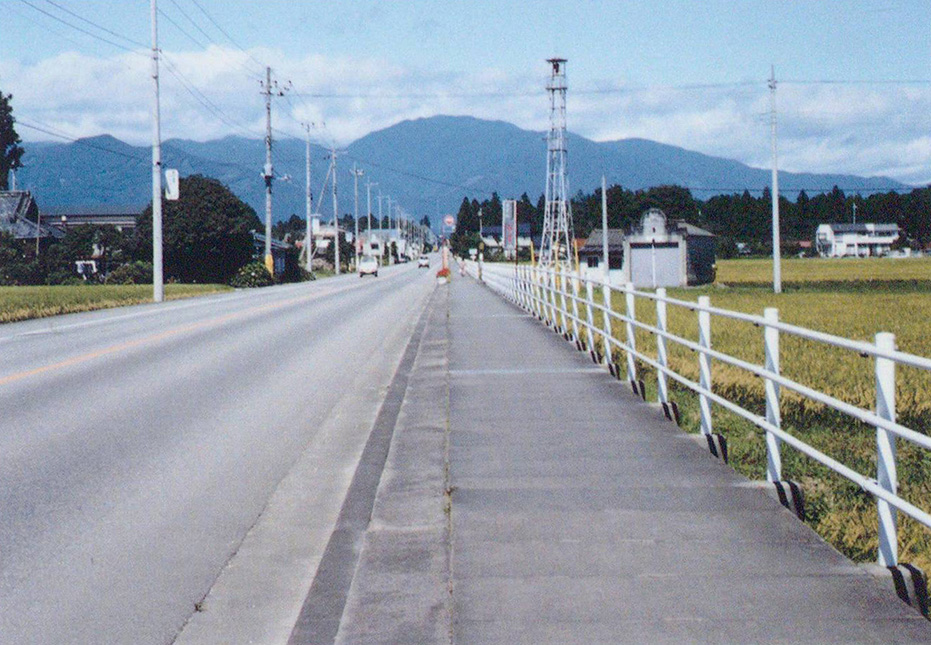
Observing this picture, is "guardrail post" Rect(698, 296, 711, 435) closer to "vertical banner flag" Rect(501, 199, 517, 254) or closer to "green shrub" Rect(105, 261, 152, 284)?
"vertical banner flag" Rect(501, 199, 517, 254)

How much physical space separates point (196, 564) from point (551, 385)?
6875 millimetres

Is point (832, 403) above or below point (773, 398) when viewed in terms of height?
above

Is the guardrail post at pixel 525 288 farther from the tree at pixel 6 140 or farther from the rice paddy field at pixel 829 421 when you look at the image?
the tree at pixel 6 140

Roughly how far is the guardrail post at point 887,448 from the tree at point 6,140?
4499 inches

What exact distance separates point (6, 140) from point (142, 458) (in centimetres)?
11092

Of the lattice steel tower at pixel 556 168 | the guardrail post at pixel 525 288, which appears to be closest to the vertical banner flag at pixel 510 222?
the lattice steel tower at pixel 556 168

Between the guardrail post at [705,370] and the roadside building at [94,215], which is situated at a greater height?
the roadside building at [94,215]

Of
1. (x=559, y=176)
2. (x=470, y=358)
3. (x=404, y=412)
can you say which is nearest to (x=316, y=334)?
(x=470, y=358)

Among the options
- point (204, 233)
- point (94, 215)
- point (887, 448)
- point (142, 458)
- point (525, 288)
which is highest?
point (94, 215)

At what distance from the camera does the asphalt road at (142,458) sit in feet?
17.4

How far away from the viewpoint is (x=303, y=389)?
13.2m

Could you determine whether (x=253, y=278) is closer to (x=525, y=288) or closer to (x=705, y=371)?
(x=525, y=288)

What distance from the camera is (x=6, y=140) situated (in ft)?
362

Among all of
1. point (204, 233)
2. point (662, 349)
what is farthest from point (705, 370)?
point (204, 233)
